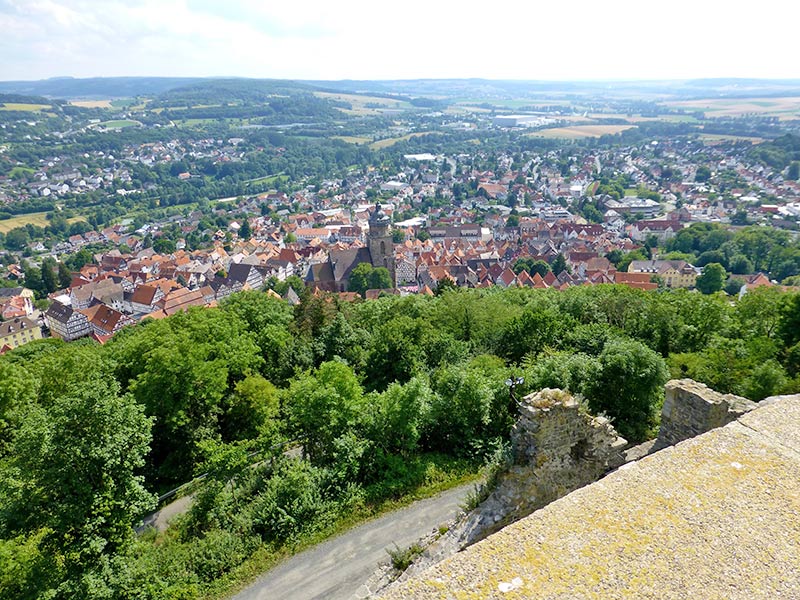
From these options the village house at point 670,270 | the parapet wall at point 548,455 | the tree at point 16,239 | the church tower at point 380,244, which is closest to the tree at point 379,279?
the church tower at point 380,244

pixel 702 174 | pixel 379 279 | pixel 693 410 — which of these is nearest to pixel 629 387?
pixel 693 410

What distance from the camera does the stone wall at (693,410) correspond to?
34.8ft

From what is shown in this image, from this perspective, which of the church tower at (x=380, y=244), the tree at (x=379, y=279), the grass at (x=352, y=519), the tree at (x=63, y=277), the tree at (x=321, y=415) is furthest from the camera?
the tree at (x=63, y=277)

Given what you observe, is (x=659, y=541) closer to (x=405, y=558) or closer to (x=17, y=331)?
(x=405, y=558)

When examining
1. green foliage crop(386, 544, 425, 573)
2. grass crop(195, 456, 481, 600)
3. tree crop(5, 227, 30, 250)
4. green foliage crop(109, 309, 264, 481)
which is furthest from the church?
tree crop(5, 227, 30, 250)

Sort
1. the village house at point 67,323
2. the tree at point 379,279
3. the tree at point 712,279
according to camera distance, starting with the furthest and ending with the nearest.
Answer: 1. the tree at point 712,279
2. the tree at point 379,279
3. the village house at point 67,323

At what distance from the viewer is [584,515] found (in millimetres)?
6438

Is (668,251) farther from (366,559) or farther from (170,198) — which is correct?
(170,198)

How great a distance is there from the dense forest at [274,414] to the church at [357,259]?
51.4 meters

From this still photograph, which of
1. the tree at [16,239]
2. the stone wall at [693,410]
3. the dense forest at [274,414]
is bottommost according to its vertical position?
the tree at [16,239]

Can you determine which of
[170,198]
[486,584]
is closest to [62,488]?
[486,584]

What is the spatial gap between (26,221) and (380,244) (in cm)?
14438

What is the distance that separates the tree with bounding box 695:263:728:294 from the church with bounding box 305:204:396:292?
2180 inches

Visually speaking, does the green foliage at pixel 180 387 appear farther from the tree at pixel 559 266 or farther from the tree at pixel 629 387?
the tree at pixel 559 266
